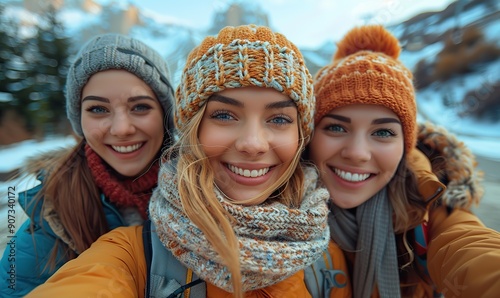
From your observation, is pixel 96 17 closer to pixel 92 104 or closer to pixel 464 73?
pixel 92 104

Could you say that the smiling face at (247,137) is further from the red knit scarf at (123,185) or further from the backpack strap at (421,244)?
the backpack strap at (421,244)

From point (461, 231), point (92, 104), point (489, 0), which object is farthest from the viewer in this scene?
point (489, 0)

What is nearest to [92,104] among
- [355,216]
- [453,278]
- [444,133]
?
[355,216]

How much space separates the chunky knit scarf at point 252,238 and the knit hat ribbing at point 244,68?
0.38m

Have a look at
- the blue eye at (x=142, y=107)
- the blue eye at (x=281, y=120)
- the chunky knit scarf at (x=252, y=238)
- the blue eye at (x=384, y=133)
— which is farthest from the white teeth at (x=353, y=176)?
the blue eye at (x=142, y=107)

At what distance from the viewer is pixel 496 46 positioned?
9.57m

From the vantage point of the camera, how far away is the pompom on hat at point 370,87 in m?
1.47

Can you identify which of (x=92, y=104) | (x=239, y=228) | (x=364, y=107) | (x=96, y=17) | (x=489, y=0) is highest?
(x=489, y=0)

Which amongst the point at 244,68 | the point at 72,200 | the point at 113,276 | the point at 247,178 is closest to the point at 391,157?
the point at 247,178

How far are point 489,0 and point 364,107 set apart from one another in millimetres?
15533

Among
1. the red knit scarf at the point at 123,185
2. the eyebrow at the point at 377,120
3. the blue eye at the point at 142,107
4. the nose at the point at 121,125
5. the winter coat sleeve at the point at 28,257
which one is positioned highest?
the eyebrow at the point at 377,120

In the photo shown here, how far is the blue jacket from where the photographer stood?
4.65 ft

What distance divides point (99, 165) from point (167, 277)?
0.95m

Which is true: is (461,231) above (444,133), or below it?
below
